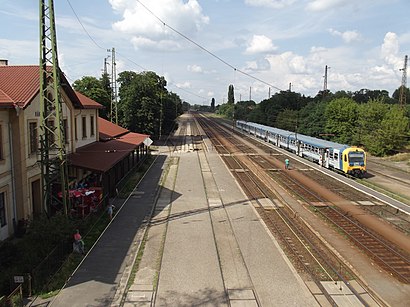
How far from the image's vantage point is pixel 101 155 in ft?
81.8

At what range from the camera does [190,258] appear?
48.4 ft

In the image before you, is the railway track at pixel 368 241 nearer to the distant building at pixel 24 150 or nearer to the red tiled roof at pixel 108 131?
the distant building at pixel 24 150

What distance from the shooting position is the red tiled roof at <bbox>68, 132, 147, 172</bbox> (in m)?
21.2

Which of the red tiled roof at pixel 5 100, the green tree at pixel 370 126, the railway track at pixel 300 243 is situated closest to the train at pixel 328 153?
the railway track at pixel 300 243

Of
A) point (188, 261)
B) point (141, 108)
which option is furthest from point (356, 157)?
point (141, 108)

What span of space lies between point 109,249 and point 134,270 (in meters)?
2.42

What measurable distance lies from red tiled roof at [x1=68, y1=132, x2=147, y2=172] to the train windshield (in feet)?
60.3

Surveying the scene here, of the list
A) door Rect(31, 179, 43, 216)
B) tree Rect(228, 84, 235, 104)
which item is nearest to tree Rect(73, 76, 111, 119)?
door Rect(31, 179, 43, 216)

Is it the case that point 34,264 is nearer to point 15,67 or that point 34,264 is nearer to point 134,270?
point 134,270

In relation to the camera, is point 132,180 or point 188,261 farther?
point 132,180

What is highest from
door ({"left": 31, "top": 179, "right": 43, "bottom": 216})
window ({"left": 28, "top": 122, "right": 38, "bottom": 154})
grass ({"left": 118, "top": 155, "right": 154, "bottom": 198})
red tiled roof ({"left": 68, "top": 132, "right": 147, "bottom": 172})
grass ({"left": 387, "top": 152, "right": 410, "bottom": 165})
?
window ({"left": 28, "top": 122, "right": 38, "bottom": 154})

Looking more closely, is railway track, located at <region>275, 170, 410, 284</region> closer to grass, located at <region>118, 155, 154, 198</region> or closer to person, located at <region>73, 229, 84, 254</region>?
person, located at <region>73, 229, 84, 254</region>

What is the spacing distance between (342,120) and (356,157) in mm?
26520

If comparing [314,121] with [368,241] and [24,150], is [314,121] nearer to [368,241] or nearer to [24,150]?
[368,241]
